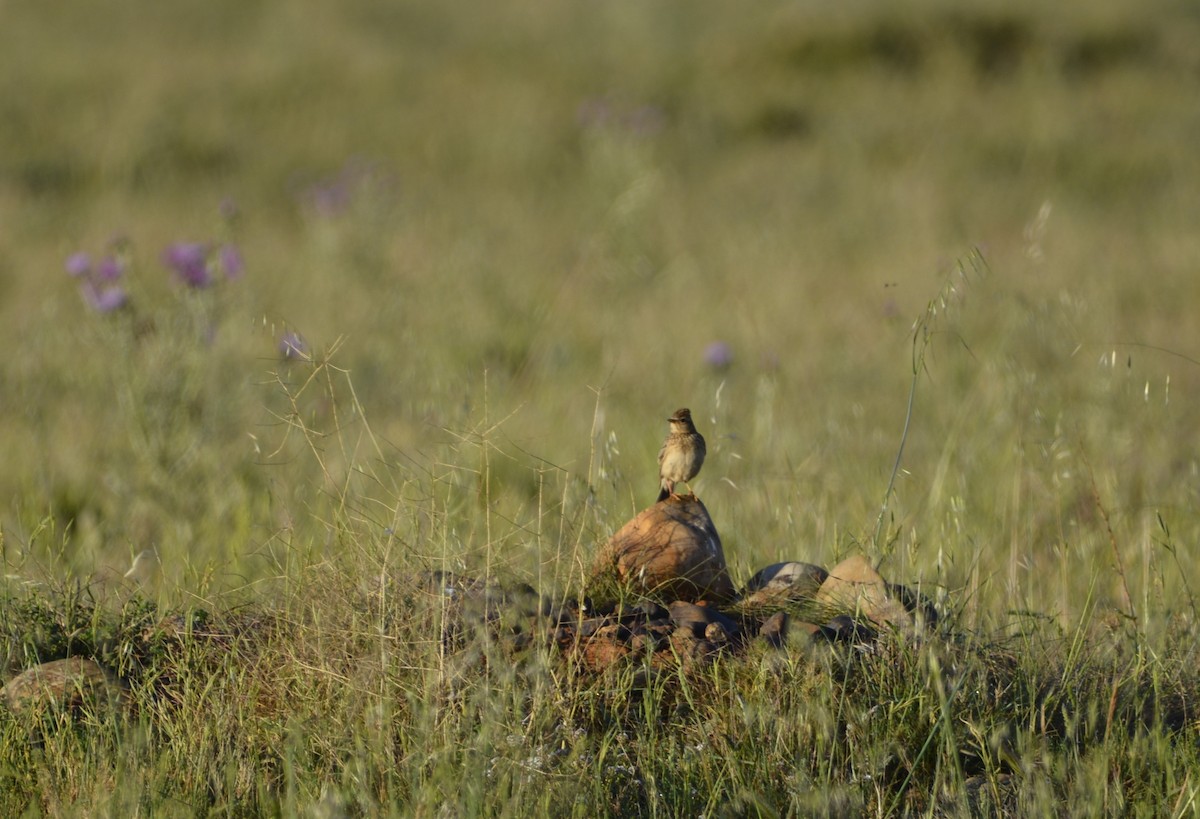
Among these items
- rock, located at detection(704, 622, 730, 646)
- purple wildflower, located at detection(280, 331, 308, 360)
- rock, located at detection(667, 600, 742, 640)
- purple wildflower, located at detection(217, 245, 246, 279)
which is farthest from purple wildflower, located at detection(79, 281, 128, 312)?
rock, located at detection(704, 622, 730, 646)

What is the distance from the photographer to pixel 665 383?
6062 millimetres

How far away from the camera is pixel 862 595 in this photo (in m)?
2.50

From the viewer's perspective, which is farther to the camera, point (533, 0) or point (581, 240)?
point (533, 0)

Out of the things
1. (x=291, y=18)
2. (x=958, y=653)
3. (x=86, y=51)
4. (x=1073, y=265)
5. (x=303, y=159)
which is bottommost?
(x=958, y=653)

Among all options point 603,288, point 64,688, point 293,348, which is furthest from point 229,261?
point 603,288

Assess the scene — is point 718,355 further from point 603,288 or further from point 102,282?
point 603,288

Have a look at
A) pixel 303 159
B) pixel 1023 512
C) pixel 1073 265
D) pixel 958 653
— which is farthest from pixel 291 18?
pixel 958 653

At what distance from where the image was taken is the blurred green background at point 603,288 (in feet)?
12.0

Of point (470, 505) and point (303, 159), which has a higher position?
point (303, 159)

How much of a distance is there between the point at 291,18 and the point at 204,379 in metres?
15.0

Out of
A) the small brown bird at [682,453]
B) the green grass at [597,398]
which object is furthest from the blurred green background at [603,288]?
the small brown bird at [682,453]

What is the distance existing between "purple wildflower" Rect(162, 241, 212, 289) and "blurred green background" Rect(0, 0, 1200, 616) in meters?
0.12

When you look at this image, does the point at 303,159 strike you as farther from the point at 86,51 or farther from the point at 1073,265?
the point at 1073,265

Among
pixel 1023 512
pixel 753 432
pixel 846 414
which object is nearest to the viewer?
pixel 1023 512
